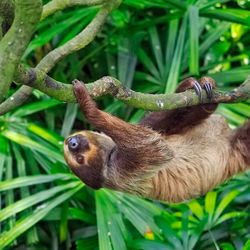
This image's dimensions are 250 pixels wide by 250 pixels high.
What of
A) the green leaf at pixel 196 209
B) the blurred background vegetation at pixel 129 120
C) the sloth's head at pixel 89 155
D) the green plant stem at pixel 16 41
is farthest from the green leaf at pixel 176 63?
the green plant stem at pixel 16 41

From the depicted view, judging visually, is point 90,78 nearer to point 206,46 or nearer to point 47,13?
point 206,46

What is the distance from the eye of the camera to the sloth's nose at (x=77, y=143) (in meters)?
2.35

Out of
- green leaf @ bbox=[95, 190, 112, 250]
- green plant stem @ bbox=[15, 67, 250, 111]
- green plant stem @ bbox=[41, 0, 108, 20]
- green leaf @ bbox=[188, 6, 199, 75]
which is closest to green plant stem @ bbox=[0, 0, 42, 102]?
green plant stem @ bbox=[15, 67, 250, 111]

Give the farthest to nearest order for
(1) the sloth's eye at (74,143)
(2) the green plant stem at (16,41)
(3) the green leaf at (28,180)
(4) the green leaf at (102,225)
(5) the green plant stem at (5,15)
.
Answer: (3) the green leaf at (28,180) < (4) the green leaf at (102,225) < (1) the sloth's eye at (74,143) < (5) the green plant stem at (5,15) < (2) the green plant stem at (16,41)

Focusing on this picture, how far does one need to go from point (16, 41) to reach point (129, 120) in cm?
201

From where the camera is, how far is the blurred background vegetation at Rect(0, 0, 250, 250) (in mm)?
3021

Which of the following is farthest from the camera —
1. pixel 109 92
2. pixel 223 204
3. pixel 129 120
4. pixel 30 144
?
pixel 129 120

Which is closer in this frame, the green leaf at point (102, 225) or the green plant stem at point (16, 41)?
the green plant stem at point (16, 41)

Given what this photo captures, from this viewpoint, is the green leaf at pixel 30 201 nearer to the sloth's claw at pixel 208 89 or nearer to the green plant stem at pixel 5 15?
the sloth's claw at pixel 208 89

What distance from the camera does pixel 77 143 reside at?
2352mm

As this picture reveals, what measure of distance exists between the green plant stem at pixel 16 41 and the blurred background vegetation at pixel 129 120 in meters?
1.52

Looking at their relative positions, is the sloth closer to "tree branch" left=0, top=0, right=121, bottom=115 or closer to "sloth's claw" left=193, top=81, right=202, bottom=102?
"sloth's claw" left=193, top=81, right=202, bottom=102

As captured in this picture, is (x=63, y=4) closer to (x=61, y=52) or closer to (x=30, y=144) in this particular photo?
(x=61, y=52)

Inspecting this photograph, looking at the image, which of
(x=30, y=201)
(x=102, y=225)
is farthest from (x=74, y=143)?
(x=30, y=201)
